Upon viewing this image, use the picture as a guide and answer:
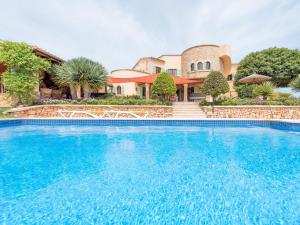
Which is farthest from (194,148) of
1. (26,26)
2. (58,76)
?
(26,26)

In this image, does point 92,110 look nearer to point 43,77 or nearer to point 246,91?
point 43,77

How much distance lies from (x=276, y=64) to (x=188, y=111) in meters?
15.6

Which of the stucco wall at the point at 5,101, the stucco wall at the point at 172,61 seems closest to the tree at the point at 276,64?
the stucco wall at the point at 172,61

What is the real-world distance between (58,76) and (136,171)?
15.1 m

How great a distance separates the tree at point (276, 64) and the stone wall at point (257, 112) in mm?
11057

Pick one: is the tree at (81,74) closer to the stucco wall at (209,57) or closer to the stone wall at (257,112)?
the stone wall at (257,112)

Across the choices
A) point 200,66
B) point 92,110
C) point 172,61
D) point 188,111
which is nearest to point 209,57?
point 200,66

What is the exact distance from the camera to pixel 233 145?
23.8 feet

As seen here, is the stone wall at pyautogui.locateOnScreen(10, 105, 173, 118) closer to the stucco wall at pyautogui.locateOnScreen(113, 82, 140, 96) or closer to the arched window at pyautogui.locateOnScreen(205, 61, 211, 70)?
the stucco wall at pyautogui.locateOnScreen(113, 82, 140, 96)

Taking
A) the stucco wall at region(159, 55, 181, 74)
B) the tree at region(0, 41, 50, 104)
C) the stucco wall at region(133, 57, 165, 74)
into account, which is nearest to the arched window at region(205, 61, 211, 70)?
the stucco wall at region(159, 55, 181, 74)

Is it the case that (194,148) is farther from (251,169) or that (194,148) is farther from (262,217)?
(262,217)

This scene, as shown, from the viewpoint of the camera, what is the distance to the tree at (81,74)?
1549 cm

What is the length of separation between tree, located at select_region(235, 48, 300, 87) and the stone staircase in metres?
12.1

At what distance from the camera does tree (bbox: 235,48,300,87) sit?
21.5m
